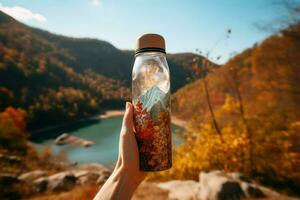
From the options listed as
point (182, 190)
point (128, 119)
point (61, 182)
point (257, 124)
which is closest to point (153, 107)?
point (128, 119)

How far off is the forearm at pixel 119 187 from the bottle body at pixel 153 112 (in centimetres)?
11

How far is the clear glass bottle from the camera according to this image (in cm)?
158

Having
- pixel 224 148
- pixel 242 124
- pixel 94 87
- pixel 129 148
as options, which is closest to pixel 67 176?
pixel 224 148

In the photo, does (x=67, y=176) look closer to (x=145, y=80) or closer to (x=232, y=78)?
(x=232, y=78)

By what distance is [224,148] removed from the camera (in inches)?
372

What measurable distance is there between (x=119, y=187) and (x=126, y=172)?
0.36ft

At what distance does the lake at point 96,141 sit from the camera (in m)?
31.9

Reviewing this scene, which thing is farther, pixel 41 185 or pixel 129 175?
pixel 41 185

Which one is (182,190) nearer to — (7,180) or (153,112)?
(153,112)

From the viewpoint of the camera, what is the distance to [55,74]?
68438 millimetres

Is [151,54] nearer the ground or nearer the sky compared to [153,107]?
nearer the sky

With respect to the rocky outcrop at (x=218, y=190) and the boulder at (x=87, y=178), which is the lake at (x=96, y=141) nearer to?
the boulder at (x=87, y=178)

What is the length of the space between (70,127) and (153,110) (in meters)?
52.8

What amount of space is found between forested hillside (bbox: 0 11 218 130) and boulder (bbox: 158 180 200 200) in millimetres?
28463
